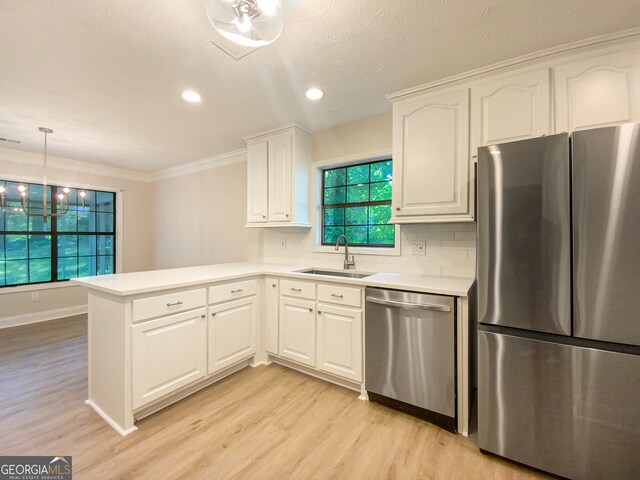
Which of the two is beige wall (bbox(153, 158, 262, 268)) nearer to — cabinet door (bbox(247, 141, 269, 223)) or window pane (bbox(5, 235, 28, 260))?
cabinet door (bbox(247, 141, 269, 223))

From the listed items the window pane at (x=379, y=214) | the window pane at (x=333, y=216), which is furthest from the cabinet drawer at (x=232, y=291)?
the window pane at (x=379, y=214)

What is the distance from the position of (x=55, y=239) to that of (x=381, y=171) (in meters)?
5.00

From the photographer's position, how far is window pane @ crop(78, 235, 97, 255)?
4582 millimetres

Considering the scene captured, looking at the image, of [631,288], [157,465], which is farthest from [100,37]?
[631,288]

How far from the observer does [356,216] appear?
2992 millimetres

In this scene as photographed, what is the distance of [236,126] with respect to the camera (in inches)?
116

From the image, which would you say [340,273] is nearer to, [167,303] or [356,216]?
[356,216]

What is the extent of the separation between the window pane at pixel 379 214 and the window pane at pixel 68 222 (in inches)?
189

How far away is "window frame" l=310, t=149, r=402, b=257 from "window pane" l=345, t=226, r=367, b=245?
8 cm

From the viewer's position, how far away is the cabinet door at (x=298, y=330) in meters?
2.40

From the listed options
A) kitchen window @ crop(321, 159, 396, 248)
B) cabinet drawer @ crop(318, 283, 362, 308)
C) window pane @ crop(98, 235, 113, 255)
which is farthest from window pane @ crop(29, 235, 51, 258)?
cabinet drawer @ crop(318, 283, 362, 308)

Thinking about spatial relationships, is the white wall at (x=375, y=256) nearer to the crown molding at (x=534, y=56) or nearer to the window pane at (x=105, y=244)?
the crown molding at (x=534, y=56)

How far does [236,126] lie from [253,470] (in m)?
2.90

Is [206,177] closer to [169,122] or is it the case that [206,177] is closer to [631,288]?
[169,122]
